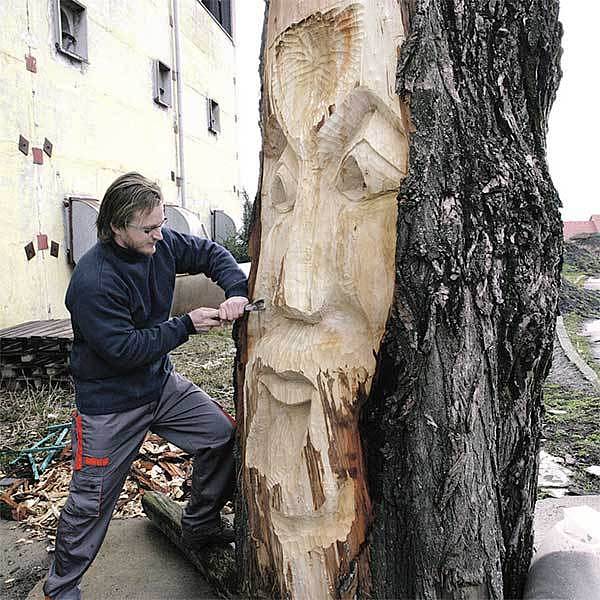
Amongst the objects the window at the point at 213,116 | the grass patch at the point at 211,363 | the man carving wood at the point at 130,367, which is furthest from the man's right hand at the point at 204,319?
the window at the point at 213,116

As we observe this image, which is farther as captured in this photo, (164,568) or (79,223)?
(79,223)

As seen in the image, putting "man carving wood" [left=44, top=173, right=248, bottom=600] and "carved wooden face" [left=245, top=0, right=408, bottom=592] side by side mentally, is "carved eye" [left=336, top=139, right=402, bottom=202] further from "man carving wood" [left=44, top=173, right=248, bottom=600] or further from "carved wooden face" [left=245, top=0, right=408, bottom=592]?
"man carving wood" [left=44, top=173, right=248, bottom=600]

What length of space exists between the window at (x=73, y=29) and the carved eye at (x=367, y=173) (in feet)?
15.8

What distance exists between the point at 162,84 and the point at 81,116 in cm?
228

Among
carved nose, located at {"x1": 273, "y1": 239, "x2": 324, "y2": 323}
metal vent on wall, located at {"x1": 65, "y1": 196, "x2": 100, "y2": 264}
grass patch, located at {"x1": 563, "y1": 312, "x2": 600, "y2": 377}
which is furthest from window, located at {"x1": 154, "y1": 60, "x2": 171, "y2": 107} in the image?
carved nose, located at {"x1": 273, "y1": 239, "x2": 324, "y2": 323}

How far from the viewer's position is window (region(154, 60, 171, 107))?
24.6 ft

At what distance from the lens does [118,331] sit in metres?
1.79

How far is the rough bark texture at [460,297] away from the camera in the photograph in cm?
144

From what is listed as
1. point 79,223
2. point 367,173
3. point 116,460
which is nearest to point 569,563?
point 367,173

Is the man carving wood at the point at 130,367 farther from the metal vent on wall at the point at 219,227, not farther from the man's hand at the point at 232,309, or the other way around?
the metal vent on wall at the point at 219,227

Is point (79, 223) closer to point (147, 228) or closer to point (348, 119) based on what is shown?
point (147, 228)

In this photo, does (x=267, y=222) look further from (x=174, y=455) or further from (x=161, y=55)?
(x=161, y=55)

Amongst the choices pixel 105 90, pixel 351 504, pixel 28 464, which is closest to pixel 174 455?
pixel 28 464

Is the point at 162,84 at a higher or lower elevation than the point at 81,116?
higher
